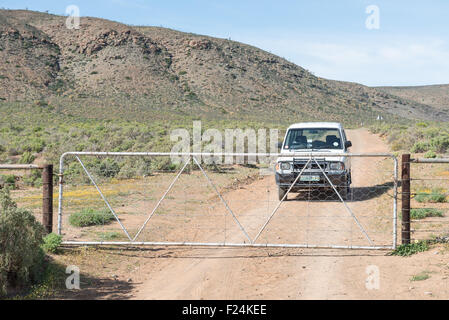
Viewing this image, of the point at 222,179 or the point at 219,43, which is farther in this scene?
the point at 219,43

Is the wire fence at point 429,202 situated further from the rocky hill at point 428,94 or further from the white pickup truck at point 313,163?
the rocky hill at point 428,94

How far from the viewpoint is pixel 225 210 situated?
40.3 ft

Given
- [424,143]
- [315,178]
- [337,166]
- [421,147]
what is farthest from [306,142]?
[424,143]

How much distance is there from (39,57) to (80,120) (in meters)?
29.3

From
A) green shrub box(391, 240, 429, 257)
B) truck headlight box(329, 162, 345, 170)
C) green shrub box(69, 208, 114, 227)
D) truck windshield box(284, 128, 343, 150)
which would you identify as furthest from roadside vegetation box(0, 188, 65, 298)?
truck windshield box(284, 128, 343, 150)

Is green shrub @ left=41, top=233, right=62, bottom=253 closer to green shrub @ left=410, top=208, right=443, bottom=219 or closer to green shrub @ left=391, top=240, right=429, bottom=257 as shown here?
green shrub @ left=391, top=240, right=429, bottom=257

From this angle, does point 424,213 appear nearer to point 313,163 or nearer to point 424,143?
point 313,163

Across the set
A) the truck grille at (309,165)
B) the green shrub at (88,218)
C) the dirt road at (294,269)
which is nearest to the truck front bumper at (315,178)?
the truck grille at (309,165)

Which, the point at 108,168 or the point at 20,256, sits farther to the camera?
the point at 108,168

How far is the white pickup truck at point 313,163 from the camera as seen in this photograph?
12234 mm

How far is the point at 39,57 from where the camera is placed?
7469 centimetres

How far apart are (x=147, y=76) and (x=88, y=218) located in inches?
2608
